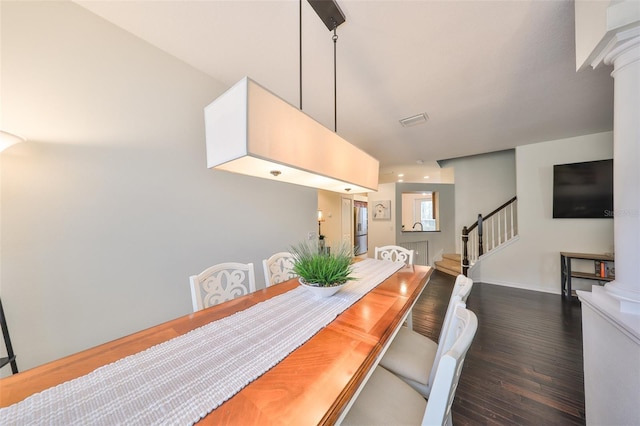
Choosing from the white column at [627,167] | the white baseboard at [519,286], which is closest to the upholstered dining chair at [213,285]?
the white column at [627,167]

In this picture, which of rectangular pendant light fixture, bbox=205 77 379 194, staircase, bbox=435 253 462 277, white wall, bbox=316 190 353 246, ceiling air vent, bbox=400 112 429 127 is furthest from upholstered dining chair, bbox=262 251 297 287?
white wall, bbox=316 190 353 246

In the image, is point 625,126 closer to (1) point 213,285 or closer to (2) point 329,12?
(2) point 329,12

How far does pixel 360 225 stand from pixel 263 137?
7.34 meters

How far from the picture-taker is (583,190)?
3297 mm

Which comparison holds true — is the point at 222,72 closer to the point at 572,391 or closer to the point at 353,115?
the point at 353,115

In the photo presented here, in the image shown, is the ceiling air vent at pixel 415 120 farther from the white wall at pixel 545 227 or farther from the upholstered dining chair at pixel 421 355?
the white wall at pixel 545 227

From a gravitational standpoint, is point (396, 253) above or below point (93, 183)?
below

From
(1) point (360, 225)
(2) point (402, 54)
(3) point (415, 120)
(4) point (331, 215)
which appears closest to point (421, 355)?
(2) point (402, 54)

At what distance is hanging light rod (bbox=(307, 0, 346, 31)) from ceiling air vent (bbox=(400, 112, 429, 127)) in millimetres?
1645

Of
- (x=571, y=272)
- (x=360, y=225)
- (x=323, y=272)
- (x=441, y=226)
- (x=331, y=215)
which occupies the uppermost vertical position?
(x=331, y=215)

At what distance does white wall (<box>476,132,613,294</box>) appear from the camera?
3.29 meters

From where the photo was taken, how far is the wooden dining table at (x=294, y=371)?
22.5 inches

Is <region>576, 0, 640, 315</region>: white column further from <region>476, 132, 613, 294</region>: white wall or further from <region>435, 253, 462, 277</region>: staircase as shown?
<region>435, 253, 462, 277</region>: staircase

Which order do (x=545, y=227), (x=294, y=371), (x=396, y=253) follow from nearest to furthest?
1. (x=294, y=371)
2. (x=396, y=253)
3. (x=545, y=227)
